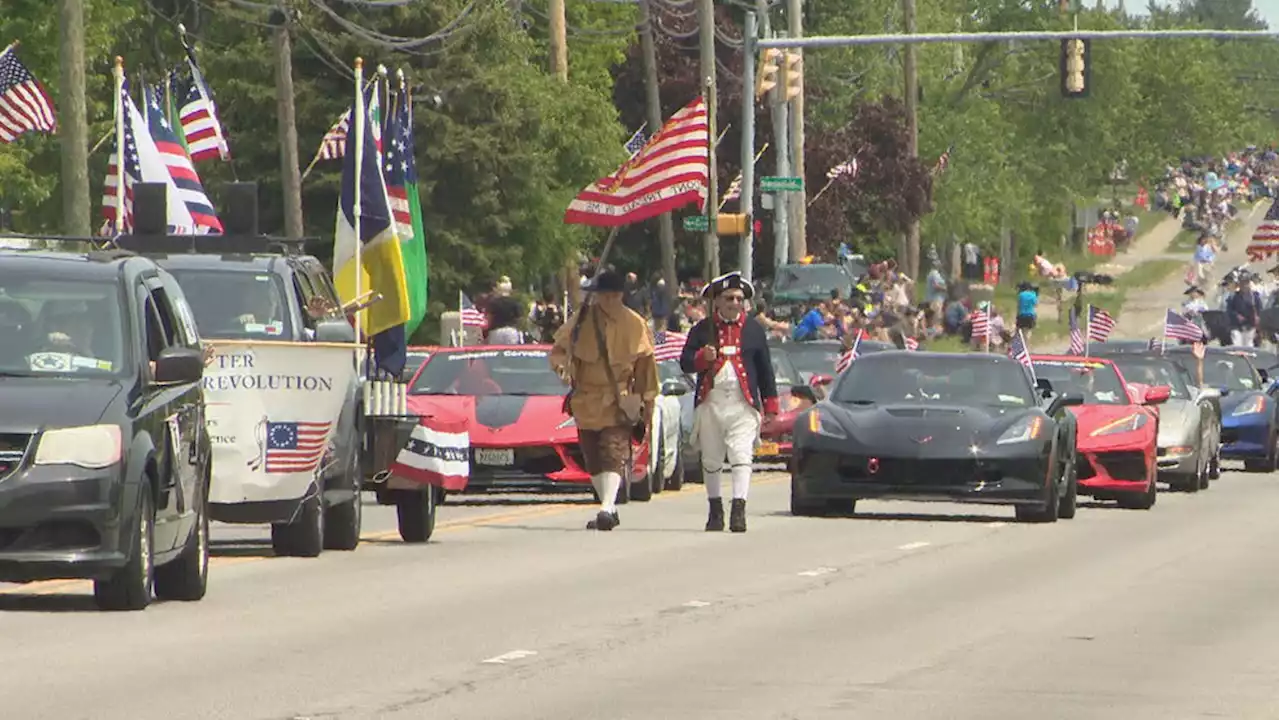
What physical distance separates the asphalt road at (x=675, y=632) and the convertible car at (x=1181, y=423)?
370 inches

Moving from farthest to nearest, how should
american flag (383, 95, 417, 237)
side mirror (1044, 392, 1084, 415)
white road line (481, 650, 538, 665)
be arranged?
american flag (383, 95, 417, 237)
side mirror (1044, 392, 1084, 415)
white road line (481, 650, 538, 665)

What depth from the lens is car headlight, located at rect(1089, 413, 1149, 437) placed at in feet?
94.9

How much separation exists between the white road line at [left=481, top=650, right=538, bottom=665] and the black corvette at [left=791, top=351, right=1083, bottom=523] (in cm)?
1121

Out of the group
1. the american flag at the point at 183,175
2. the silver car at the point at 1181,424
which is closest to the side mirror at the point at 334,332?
the silver car at the point at 1181,424

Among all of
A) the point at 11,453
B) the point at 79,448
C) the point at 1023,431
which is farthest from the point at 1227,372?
the point at 11,453

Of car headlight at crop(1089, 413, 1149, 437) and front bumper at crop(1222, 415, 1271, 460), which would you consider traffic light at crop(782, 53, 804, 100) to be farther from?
car headlight at crop(1089, 413, 1149, 437)

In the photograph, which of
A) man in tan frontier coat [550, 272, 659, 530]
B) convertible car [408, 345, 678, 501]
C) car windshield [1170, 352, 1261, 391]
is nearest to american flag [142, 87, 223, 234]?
convertible car [408, 345, 678, 501]

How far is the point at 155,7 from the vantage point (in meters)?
66.2

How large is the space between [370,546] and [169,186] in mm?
15031

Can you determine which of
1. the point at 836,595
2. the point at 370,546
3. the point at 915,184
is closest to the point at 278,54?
the point at 370,546

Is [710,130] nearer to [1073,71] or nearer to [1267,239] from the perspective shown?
[1073,71]

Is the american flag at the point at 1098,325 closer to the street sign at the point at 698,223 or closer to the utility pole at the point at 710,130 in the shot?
the utility pole at the point at 710,130

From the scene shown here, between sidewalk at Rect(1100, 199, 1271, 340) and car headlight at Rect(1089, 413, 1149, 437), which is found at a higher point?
car headlight at Rect(1089, 413, 1149, 437)

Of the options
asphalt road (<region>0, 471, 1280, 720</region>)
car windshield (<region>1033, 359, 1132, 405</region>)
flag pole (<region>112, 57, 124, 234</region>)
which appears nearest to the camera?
asphalt road (<region>0, 471, 1280, 720</region>)
